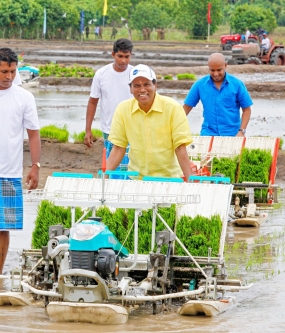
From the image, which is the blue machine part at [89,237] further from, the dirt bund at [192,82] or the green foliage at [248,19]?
the green foliage at [248,19]

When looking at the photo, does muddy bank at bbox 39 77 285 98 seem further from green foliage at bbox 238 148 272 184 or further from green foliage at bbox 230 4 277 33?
green foliage at bbox 230 4 277 33

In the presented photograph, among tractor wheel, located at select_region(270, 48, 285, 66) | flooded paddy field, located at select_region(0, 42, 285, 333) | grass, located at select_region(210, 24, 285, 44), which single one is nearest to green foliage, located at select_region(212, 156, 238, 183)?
flooded paddy field, located at select_region(0, 42, 285, 333)

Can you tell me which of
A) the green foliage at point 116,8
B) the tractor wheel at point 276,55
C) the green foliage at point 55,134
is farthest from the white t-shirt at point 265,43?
the green foliage at point 116,8

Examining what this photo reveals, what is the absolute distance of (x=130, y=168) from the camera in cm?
801

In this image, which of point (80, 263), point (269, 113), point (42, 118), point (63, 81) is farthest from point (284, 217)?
point (63, 81)

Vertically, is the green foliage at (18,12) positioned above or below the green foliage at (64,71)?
above

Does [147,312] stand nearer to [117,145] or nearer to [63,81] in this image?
[117,145]

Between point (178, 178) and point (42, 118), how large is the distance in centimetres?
1647

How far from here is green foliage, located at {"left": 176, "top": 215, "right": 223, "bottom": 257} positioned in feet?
24.1

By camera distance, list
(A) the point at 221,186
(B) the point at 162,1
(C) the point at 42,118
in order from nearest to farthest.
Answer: (A) the point at 221,186, (C) the point at 42,118, (B) the point at 162,1

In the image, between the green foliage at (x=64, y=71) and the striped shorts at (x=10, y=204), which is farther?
the green foliage at (x=64, y=71)

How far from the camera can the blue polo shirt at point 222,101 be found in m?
11.2

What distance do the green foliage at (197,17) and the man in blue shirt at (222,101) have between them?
239 ft

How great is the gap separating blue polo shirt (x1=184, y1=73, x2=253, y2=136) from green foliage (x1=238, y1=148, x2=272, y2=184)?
0.39 metres
